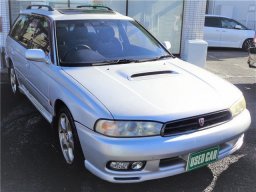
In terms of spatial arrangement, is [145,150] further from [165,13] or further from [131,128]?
[165,13]

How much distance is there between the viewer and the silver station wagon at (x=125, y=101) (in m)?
2.81

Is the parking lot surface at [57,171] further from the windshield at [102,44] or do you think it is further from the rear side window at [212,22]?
the rear side window at [212,22]

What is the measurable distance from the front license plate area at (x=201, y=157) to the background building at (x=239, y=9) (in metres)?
16.2

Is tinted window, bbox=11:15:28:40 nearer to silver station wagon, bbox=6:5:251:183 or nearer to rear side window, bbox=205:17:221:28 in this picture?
silver station wagon, bbox=6:5:251:183

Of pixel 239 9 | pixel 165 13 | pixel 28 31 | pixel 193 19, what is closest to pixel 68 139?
pixel 28 31

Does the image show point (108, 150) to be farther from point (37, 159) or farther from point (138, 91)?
point (37, 159)

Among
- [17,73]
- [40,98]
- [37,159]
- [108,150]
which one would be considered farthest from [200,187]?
[17,73]

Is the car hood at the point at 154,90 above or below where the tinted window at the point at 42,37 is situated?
below

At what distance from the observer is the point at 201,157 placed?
9.89 ft

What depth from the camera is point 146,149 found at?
273cm

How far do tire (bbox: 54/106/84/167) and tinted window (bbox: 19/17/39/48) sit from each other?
Result: 69.2 inches

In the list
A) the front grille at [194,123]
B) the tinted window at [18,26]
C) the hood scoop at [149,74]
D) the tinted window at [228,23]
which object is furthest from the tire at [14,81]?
the tinted window at [228,23]

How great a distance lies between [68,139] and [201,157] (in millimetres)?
1369

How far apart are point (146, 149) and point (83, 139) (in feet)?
1.99
